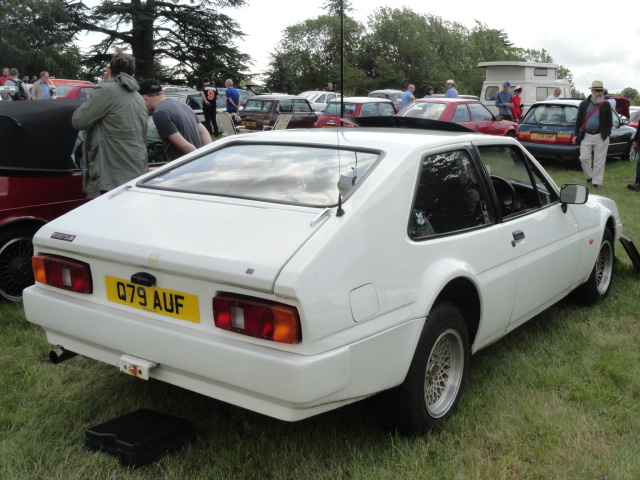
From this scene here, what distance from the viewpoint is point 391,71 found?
2554 inches

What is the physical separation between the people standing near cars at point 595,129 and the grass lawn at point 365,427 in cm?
810

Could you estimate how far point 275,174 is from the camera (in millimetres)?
3301

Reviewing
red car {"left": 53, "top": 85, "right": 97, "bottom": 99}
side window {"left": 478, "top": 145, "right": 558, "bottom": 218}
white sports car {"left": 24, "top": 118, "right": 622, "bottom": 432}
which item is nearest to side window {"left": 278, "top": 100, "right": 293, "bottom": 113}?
red car {"left": 53, "top": 85, "right": 97, "bottom": 99}

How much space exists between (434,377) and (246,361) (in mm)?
1156

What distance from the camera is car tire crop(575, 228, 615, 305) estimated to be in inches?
199

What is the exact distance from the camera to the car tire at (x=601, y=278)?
16.6 ft

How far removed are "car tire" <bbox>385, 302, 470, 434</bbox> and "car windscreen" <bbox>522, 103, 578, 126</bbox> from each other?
1176 centimetres

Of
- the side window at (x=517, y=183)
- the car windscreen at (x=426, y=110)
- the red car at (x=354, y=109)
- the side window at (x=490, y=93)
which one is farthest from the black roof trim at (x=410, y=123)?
the side window at (x=490, y=93)

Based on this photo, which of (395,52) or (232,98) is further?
(395,52)

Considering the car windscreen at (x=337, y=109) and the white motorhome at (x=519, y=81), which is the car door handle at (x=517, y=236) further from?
the white motorhome at (x=519, y=81)

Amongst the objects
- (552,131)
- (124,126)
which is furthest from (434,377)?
(552,131)

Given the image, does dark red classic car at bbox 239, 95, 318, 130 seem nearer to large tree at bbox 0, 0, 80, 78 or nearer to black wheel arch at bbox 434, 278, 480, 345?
black wheel arch at bbox 434, 278, 480, 345

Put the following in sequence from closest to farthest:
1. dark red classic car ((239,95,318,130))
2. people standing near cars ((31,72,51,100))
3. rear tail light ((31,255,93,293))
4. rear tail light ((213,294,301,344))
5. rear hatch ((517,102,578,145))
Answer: rear tail light ((213,294,301,344)) → rear tail light ((31,255,93,293)) → rear hatch ((517,102,578,145)) → people standing near cars ((31,72,51,100)) → dark red classic car ((239,95,318,130))

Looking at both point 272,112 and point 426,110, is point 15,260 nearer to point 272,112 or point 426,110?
point 426,110
